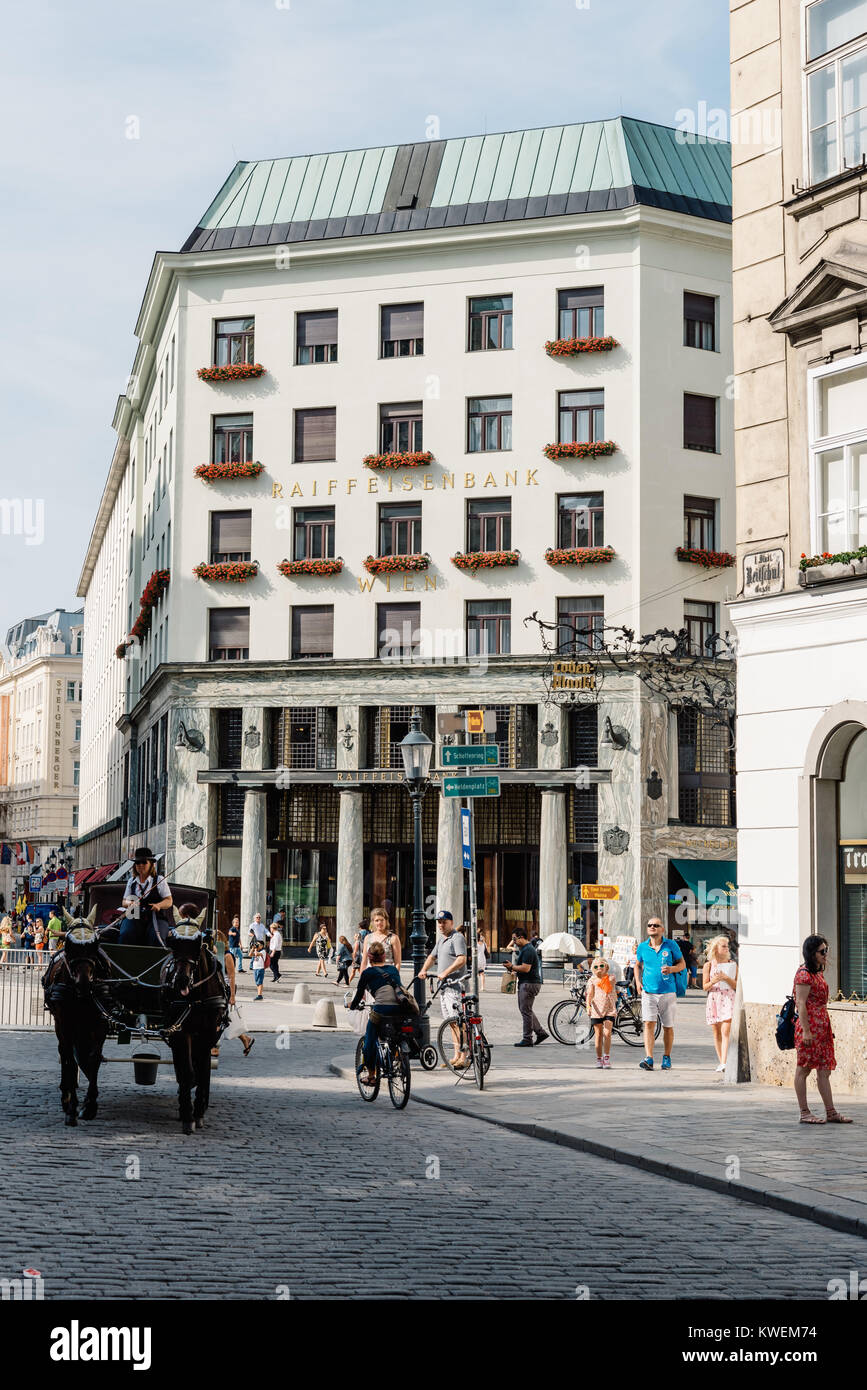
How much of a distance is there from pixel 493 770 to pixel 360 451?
1071 centimetres

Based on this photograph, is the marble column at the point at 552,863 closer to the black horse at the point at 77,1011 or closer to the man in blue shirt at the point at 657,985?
the man in blue shirt at the point at 657,985

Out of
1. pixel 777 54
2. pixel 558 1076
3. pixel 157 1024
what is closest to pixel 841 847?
pixel 558 1076

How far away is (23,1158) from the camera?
1178cm

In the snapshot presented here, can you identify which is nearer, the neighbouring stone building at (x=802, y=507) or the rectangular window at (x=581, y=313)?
the neighbouring stone building at (x=802, y=507)

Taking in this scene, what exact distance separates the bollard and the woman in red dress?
13613mm

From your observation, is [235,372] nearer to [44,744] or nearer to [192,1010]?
[192,1010]

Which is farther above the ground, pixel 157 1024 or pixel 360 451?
pixel 360 451

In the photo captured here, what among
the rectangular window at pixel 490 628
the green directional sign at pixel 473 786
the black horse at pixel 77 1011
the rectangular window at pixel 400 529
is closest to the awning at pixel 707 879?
the rectangular window at pixel 490 628

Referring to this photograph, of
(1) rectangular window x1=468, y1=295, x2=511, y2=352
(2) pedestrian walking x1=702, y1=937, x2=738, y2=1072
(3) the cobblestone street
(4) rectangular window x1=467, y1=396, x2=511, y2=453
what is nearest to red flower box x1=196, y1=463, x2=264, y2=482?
(4) rectangular window x1=467, y1=396, x2=511, y2=453

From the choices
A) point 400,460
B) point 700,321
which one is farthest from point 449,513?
point 700,321

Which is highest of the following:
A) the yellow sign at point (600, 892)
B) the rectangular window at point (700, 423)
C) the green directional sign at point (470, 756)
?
the rectangular window at point (700, 423)

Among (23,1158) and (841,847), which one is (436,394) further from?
(23,1158)

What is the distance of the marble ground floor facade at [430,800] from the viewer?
42.4m

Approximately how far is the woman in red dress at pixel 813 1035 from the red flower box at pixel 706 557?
2933 cm
